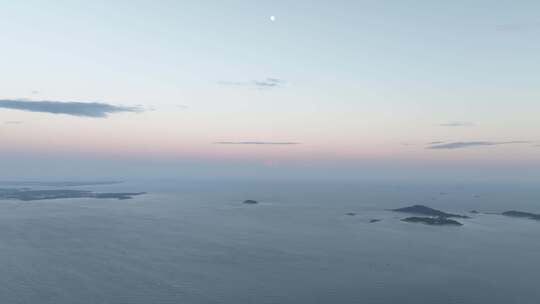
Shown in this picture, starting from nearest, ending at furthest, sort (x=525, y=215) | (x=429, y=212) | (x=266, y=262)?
1. (x=266, y=262)
2. (x=429, y=212)
3. (x=525, y=215)

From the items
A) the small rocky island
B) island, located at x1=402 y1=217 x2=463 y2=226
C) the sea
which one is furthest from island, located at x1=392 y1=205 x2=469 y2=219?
the small rocky island

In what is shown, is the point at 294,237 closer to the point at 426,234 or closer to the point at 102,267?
the point at 426,234

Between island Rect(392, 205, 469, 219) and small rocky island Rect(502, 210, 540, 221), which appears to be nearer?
island Rect(392, 205, 469, 219)

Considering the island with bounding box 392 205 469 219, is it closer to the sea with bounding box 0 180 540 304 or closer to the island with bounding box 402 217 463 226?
the island with bounding box 402 217 463 226

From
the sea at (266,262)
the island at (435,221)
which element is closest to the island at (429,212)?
the island at (435,221)

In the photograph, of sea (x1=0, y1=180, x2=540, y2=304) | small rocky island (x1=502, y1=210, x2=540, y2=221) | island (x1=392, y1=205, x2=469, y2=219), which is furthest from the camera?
small rocky island (x1=502, y1=210, x2=540, y2=221)

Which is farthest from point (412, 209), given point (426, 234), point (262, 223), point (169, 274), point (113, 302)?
point (113, 302)

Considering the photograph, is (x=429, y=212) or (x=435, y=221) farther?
(x=429, y=212)

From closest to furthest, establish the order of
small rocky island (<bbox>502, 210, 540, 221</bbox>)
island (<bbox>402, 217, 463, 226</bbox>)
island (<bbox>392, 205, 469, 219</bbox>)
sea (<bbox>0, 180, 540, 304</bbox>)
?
1. sea (<bbox>0, 180, 540, 304</bbox>)
2. island (<bbox>402, 217, 463, 226</bbox>)
3. island (<bbox>392, 205, 469, 219</bbox>)
4. small rocky island (<bbox>502, 210, 540, 221</bbox>)

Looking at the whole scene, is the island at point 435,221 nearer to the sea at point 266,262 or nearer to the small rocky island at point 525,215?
the sea at point 266,262

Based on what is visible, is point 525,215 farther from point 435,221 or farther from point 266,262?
point 266,262

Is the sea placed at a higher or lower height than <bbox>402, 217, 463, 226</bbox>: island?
lower

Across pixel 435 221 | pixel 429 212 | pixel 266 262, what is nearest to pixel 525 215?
pixel 429 212
